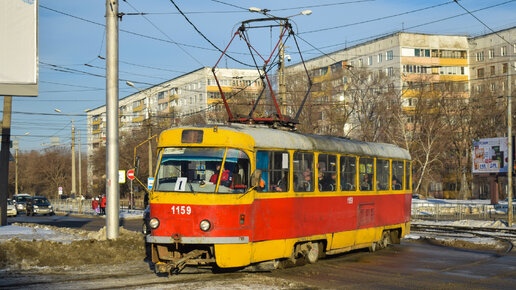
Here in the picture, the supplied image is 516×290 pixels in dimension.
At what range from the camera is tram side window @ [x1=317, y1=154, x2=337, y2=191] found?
607 inches

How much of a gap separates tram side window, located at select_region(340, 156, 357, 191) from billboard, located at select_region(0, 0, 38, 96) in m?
7.18

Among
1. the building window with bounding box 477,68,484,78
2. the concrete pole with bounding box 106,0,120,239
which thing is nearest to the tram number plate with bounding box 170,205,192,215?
the concrete pole with bounding box 106,0,120,239

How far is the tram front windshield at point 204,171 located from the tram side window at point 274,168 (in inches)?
19.2

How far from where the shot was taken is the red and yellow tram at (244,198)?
12.5 meters

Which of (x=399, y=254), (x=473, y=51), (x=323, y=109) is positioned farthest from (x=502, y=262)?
(x=473, y=51)

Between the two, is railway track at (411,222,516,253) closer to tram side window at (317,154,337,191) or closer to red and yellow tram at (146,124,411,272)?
tram side window at (317,154,337,191)

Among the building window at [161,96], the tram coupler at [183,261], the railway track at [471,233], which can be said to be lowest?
the railway track at [471,233]

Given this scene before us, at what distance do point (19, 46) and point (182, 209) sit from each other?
19.7 feet

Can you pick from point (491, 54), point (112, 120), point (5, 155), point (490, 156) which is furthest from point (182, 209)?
point (491, 54)

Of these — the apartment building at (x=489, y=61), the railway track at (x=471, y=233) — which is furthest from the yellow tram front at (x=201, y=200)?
the apartment building at (x=489, y=61)

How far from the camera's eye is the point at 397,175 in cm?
1997

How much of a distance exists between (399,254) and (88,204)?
5195cm

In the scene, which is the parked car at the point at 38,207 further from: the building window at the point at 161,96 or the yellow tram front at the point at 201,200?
the building window at the point at 161,96

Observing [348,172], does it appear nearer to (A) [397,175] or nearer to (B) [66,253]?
(A) [397,175]
